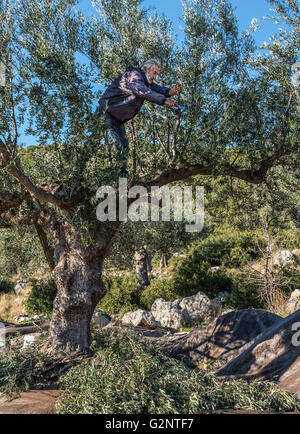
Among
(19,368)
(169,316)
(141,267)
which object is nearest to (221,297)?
(169,316)

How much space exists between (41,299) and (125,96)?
1825 cm

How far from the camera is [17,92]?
6.80 metres

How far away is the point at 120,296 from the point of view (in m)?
21.7

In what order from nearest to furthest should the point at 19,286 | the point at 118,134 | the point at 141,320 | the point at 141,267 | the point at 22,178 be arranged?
the point at 22,178 → the point at 118,134 → the point at 141,320 → the point at 141,267 → the point at 19,286

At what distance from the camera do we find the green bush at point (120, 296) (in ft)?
69.7

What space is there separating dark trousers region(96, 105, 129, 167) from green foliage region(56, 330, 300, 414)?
11.3ft

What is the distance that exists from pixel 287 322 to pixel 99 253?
3.72 m

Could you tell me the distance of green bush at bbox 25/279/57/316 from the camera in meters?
22.6

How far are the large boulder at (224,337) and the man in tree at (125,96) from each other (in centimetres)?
412

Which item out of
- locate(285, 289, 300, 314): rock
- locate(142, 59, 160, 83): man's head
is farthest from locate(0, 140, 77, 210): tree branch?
locate(285, 289, 300, 314): rock

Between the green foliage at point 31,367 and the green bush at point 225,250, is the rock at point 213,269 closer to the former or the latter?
the green bush at point 225,250

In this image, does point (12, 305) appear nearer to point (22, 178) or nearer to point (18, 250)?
point (18, 250)

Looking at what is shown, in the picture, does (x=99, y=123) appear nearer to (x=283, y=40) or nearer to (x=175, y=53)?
(x=175, y=53)

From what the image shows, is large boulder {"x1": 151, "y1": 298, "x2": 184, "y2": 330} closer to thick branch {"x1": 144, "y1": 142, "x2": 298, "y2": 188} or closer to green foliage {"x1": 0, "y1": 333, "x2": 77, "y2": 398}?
thick branch {"x1": 144, "y1": 142, "x2": 298, "y2": 188}
